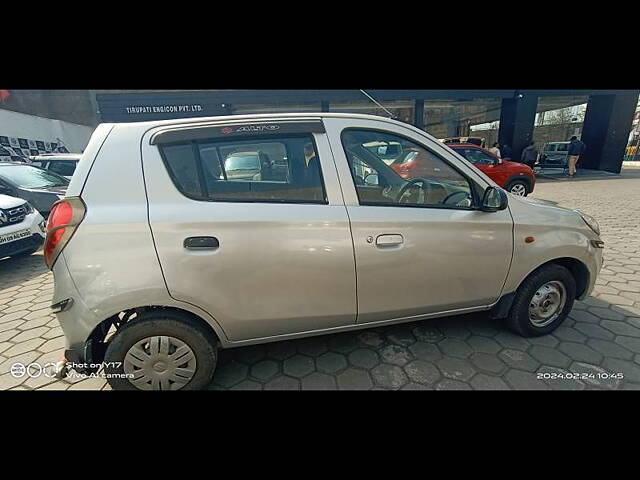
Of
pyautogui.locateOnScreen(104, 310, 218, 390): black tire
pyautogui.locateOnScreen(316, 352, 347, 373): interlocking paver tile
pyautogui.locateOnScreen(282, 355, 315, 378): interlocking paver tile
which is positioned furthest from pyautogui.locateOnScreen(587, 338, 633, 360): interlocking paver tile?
pyautogui.locateOnScreen(104, 310, 218, 390): black tire

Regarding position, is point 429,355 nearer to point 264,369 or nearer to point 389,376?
point 389,376

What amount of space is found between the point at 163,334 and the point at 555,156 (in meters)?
22.8

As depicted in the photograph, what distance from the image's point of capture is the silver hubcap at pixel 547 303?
253 cm

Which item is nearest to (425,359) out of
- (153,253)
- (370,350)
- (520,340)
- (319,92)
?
(370,350)

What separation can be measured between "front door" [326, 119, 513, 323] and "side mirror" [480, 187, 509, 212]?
0.17 feet

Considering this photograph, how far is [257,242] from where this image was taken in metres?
1.82

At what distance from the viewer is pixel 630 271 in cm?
389

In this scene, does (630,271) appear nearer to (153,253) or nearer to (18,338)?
(153,253)

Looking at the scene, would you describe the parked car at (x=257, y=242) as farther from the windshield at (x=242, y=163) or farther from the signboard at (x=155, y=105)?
the signboard at (x=155, y=105)

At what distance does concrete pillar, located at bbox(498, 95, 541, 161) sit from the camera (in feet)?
47.2

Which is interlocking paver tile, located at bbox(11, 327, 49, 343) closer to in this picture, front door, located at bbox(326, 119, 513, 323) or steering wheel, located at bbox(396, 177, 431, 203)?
front door, located at bbox(326, 119, 513, 323)

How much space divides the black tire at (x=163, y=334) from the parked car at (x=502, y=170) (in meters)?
9.19

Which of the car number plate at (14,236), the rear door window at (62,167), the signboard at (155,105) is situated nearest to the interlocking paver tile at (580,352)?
the car number plate at (14,236)
